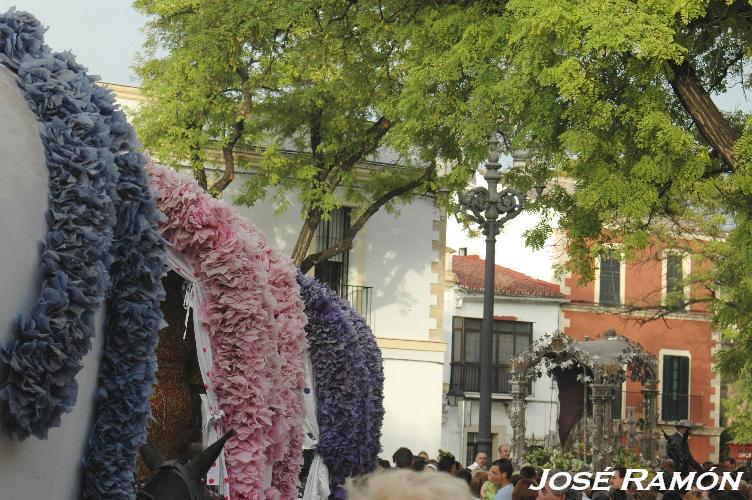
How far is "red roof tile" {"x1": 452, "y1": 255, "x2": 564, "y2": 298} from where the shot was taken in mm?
42250

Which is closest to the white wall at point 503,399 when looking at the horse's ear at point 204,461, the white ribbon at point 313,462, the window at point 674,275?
the window at point 674,275

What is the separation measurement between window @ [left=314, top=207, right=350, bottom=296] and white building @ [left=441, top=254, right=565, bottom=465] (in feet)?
38.1

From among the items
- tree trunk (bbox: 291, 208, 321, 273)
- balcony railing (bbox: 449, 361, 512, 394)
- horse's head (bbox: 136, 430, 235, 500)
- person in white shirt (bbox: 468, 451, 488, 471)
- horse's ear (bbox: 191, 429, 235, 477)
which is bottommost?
person in white shirt (bbox: 468, 451, 488, 471)

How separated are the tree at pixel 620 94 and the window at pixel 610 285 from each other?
2999cm

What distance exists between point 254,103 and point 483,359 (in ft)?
30.2

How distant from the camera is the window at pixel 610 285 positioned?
4506 cm

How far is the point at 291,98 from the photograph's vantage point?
2389cm

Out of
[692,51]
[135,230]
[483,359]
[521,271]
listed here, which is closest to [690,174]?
[692,51]

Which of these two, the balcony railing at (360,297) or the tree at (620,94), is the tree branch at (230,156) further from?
the tree at (620,94)

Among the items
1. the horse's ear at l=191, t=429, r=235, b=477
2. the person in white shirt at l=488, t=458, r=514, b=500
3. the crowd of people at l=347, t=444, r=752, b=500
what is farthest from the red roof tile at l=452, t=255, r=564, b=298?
the horse's ear at l=191, t=429, r=235, b=477

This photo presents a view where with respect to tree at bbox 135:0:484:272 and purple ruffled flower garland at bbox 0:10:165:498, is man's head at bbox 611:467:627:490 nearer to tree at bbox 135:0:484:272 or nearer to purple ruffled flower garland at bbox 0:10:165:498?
tree at bbox 135:0:484:272

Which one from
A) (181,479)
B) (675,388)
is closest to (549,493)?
(181,479)

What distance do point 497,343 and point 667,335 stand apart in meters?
7.38

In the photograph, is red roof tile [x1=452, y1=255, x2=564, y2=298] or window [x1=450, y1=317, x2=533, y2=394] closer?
window [x1=450, y1=317, x2=533, y2=394]
